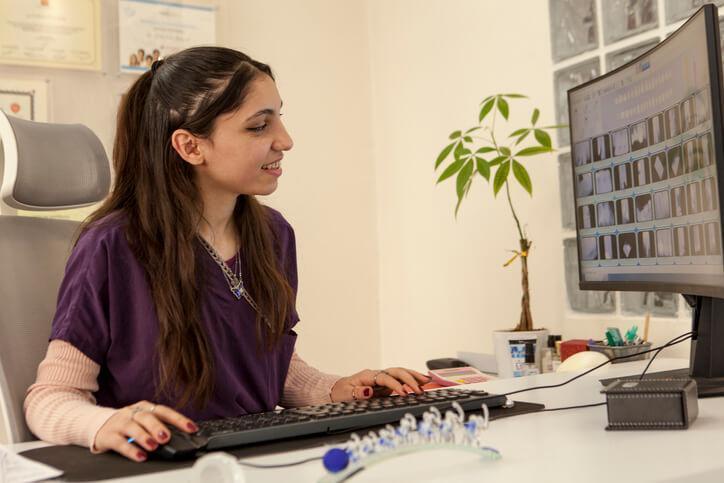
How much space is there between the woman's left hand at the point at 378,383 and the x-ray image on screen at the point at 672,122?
1.70 ft

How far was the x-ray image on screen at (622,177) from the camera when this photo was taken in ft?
4.84

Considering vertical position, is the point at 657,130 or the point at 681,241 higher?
the point at 657,130

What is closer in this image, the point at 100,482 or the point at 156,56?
the point at 100,482

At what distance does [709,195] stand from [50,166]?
40.1 inches

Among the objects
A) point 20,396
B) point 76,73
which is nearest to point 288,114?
point 76,73

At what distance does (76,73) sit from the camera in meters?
2.66

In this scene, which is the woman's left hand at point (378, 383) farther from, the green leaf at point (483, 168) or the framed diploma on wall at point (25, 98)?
the framed diploma on wall at point (25, 98)

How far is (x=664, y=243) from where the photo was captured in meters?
1.37

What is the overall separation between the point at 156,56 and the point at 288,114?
471 millimetres

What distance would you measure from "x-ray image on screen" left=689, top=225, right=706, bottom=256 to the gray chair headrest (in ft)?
3.13

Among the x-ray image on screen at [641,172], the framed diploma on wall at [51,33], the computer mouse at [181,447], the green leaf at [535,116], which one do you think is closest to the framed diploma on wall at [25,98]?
the framed diploma on wall at [51,33]

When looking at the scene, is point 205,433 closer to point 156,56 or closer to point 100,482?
point 100,482

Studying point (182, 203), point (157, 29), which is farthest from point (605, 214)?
point (157, 29)

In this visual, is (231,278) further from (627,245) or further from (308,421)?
(627,245)
